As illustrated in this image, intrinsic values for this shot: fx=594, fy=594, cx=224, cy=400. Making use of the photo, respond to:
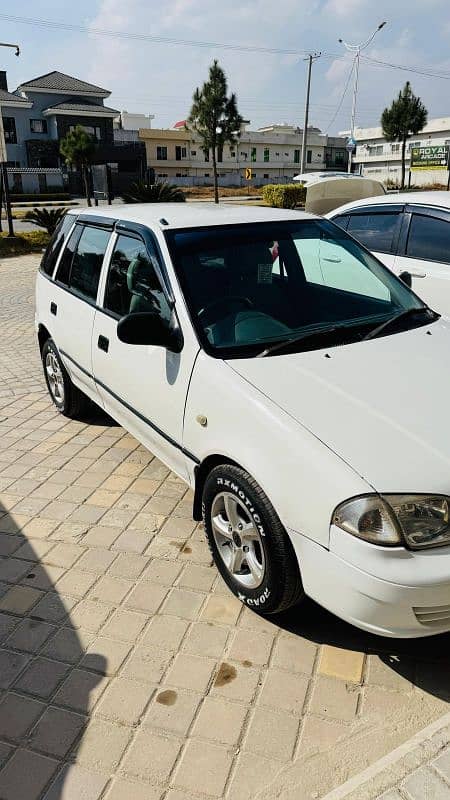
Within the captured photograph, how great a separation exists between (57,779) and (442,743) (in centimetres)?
139

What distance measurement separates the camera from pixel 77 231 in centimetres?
466

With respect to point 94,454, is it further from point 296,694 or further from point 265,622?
point 296,694

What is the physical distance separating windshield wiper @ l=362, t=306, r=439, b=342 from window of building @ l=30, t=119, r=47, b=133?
6669 centimetres

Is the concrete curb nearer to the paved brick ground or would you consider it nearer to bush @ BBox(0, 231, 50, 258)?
the paved brick ground

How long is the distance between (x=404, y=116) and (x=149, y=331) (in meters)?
51.3

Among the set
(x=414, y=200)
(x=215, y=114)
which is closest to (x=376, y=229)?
(x=414, y=200)

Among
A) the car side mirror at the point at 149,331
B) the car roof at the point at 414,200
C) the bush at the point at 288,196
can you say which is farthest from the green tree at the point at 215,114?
the car side mirror at the point at 149,331

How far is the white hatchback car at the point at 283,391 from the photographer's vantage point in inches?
86.3

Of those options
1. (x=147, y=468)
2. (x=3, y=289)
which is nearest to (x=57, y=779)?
(x=147, y=468)

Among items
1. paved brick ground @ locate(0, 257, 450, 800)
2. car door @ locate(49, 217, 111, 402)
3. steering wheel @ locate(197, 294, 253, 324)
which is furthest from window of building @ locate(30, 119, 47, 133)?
steering wheel @ locate(197, 294, 253, 324)

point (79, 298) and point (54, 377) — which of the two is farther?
point (54, 377)

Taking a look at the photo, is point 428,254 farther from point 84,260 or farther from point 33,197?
point 33,197

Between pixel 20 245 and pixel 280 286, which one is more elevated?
pixel 280 286

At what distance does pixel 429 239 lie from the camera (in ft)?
18.1
